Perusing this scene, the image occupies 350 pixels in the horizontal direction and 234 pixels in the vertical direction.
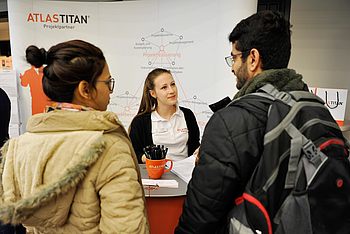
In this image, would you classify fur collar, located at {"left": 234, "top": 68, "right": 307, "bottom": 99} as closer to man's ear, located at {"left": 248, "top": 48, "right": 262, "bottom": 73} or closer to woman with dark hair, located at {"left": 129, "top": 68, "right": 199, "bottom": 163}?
man's ear, located at {"left": 248, "top": 48, "right": 262, "bottom": 73}

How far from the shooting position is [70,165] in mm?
844

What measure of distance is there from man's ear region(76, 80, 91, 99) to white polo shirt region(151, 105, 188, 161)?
1180 mm

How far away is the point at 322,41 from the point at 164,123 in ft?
7.43

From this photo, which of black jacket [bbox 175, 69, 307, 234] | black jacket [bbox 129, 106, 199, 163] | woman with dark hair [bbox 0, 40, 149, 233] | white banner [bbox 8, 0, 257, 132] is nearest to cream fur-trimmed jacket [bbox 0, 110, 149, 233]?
woman with dark hair [bbox 0, 40, 149, 233]

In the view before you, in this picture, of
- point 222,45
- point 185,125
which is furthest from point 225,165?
point 222,45

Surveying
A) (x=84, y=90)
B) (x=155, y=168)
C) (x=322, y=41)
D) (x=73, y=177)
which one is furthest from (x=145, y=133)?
(x=322, y=41)

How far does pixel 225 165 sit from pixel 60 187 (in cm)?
51

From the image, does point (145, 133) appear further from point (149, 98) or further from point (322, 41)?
point (322, 41)

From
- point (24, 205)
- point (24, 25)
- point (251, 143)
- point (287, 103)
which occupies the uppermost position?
point (24, 25)

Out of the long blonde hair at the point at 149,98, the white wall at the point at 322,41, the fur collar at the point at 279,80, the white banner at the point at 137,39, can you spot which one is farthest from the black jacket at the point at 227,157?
the white wall at the point at 322,41

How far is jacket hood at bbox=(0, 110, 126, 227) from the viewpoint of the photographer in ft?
2.74

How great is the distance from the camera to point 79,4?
313 centimetres

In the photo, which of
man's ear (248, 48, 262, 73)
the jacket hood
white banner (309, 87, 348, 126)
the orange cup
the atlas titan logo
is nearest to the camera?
the jacket hood

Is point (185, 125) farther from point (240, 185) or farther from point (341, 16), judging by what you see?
point (341, 16)
